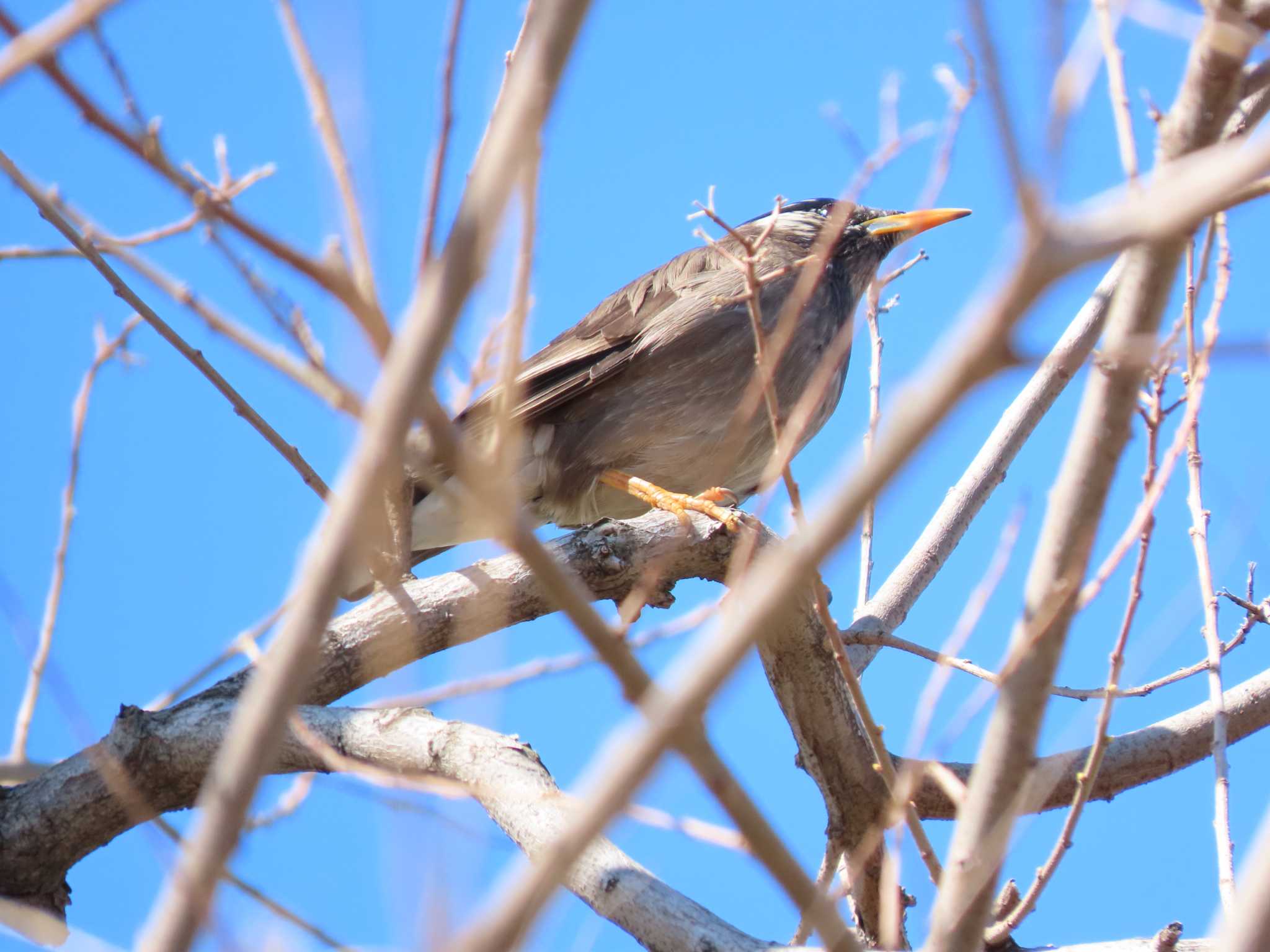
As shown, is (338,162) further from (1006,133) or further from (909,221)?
(909,221)

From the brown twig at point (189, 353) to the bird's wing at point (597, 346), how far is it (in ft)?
4.96

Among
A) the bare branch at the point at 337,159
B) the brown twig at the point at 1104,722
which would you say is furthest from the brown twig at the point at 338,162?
the brown twig at the point at 1104,722

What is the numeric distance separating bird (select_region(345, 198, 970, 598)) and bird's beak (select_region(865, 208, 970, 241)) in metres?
0.54

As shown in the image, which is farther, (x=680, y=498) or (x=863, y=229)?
(x=863, y=229)

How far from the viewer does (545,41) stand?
3.21ft

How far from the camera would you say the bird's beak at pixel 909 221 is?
485 cm

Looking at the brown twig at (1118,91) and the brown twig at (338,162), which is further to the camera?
the brown twig at (1118,91)

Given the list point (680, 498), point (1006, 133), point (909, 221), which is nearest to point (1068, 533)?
point (1006, 133)

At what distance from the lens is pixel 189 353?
269 cm

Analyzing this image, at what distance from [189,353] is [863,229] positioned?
11.1 feet

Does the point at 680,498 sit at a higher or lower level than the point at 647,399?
lower

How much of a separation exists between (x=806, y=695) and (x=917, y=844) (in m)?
1.10

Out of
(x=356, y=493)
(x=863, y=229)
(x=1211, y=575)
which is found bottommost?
(x=356, y=493)

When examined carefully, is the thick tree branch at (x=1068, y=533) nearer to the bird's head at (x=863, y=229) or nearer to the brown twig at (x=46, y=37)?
the brown twig at (x=46, y=37)
